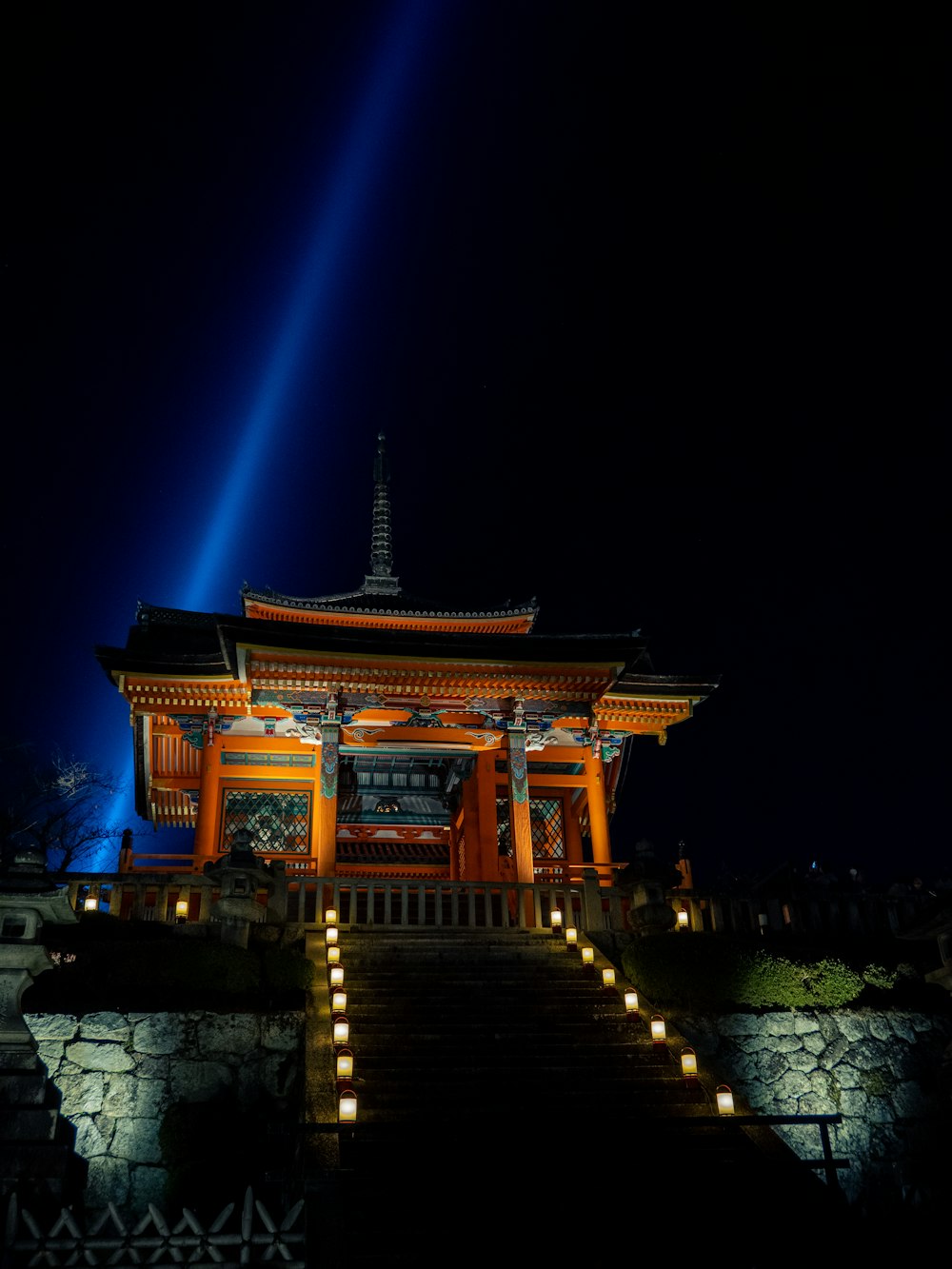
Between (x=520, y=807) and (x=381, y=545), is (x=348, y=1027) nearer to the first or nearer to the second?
(x=520, y=807)

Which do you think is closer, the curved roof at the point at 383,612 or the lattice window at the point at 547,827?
the lattice window at the point at 547,827

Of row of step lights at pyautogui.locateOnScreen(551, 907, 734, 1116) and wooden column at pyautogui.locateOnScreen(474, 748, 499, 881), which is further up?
wooden column at pyautogui.locateOnScreen(474, 748, 499, 881)

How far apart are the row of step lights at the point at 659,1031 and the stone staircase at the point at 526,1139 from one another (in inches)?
4.2

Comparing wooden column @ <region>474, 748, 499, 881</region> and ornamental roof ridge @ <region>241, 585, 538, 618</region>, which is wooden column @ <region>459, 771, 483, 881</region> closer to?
wooden column @ <region>474, 748, 499, 881</region>

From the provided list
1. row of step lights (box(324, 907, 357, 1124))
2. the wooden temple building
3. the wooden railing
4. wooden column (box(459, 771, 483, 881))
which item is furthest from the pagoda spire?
row of step lights (box(324, 907, 357, 1124))

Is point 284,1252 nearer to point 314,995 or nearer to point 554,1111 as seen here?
point 554,1111

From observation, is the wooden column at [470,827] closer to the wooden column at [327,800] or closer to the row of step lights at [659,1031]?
the wooden column at [327,800]

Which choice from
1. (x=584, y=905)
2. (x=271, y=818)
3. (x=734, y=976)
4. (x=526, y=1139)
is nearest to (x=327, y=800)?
(x=271, y=818)

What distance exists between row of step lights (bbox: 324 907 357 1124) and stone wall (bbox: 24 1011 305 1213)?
576mm

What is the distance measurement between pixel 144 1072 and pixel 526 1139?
16.8 feet

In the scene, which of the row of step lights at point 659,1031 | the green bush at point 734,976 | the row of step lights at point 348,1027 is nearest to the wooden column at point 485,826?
the row of step lights at point 348,1027

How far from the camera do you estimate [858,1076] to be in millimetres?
14898

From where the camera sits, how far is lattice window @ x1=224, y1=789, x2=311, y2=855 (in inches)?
1005

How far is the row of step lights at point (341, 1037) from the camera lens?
11.1m
